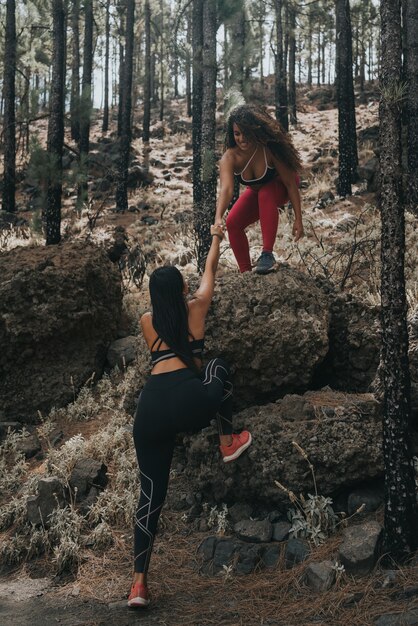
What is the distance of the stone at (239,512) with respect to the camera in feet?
14.7

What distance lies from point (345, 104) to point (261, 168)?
435 inches

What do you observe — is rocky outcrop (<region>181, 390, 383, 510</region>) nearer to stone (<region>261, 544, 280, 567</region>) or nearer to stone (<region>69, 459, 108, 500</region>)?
stone (<region>261, 544, 280, 567</region>)

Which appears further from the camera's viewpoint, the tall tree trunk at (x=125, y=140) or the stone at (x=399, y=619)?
the tall tree trunk at (x=125, y=140)

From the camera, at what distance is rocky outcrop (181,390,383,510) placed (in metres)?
4.28

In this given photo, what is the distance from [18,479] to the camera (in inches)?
224

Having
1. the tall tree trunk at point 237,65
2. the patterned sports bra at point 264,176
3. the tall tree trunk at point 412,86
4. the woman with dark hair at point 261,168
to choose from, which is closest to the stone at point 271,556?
the woman with dark hair at point 261,168

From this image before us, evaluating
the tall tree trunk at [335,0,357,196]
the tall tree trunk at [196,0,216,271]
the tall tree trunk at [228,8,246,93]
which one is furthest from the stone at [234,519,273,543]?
the tall tree trunk at [335,0,357,196]

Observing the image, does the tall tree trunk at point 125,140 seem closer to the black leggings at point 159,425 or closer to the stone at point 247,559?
the black leggings at point 159,425

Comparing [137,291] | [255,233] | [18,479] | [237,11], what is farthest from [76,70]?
[18,479]

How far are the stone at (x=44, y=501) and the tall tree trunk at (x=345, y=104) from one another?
38.8 ft

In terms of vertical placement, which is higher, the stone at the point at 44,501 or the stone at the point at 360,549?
the stone at the point at 360,549

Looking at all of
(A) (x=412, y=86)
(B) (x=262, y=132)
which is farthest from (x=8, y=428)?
(A) (x=412, y=86)

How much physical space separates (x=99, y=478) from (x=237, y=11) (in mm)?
12214

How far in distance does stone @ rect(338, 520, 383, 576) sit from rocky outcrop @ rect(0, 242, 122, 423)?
4.26 m
